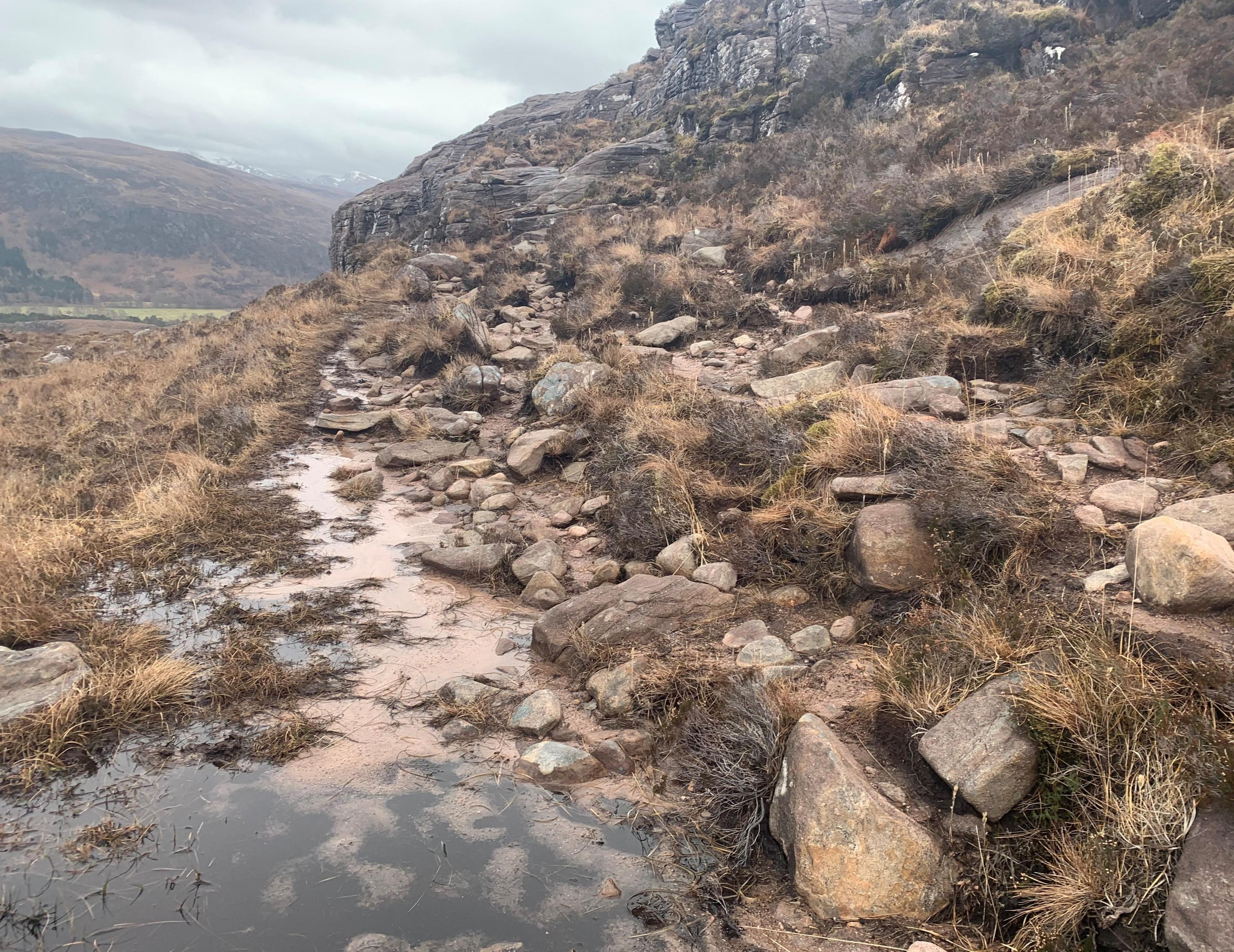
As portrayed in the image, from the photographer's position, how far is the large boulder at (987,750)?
8.18ft

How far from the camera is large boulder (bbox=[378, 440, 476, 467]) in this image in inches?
323

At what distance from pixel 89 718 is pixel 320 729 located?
1.17 m

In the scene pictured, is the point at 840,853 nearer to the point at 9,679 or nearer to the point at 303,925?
the point at 303,925

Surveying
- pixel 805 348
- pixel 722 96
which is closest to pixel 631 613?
pixel 805 348

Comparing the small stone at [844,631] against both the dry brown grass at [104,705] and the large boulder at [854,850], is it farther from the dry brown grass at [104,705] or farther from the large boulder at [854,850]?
the dry brown grass at [104,705]

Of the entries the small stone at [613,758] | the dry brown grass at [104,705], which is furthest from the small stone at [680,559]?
the dry brown grass at [104,705]

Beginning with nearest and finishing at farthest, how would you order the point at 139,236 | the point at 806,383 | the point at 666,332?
1. the point at 806,383
2. the point at 666,332
3. the point at 139,236

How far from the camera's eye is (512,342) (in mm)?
12648

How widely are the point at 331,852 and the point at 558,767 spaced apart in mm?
1068

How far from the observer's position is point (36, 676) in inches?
143

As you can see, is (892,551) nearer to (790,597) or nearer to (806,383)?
(790,597)

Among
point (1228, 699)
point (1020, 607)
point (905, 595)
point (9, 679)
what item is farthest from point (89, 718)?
point (1228, 699)

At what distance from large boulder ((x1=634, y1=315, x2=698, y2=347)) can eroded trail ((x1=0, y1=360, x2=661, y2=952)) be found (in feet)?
24.0

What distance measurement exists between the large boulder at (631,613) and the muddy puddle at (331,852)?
907mm
